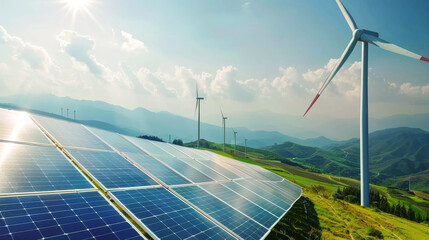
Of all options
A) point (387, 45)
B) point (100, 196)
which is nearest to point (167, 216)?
point (100, 196)

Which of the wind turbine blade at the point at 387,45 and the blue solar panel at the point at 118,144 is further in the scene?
the wind turbine blade at the point at 387,45

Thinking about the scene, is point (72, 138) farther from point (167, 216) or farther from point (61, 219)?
point (167, 216)

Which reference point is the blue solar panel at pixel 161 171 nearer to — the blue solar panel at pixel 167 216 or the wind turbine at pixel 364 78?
the blue solar panel at pixel 167 216

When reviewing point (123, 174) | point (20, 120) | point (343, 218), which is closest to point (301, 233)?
point (343, 218)

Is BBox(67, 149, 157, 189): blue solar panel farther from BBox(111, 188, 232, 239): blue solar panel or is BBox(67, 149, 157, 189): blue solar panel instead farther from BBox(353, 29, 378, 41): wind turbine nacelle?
BBox(353, 29, 378, 41): wind turbine nacelle

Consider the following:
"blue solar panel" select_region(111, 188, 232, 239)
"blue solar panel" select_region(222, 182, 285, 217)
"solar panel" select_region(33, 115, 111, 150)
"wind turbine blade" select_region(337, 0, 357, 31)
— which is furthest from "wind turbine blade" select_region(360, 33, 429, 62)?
"solar panel" select_region(33, 115, 111, 150)

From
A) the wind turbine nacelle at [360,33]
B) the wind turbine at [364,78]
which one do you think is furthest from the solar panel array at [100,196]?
the wind turbine nacelle at [360,33]
